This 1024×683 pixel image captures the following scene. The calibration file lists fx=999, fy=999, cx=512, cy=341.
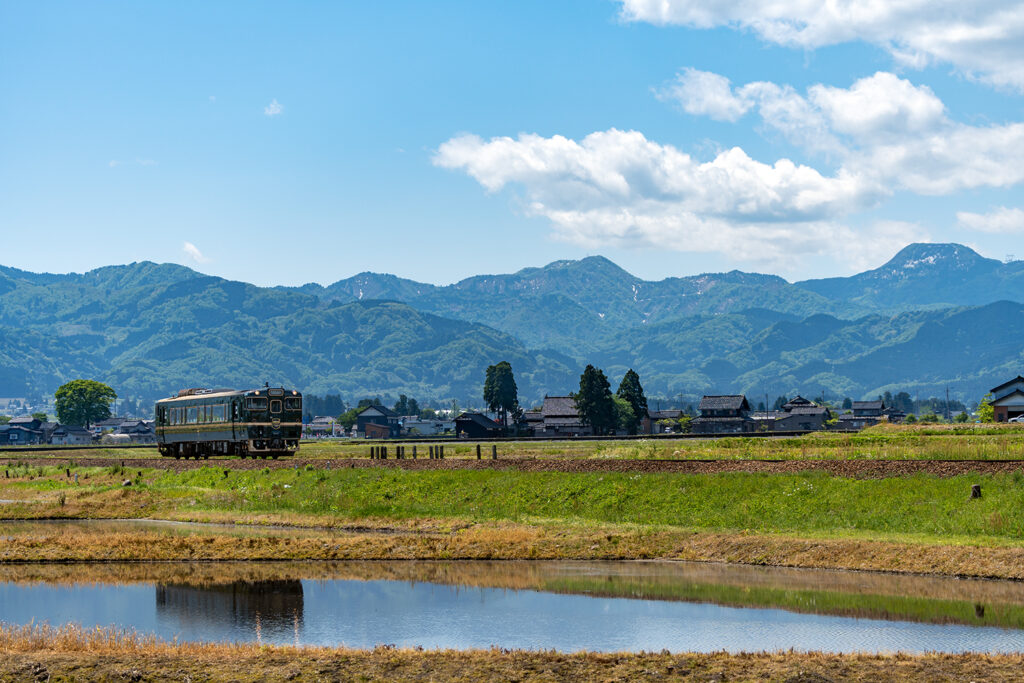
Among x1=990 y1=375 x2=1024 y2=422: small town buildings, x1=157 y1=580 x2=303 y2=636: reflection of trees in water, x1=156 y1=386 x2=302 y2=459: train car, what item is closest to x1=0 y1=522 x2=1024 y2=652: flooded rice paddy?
x1=157 y1=580 x2=303 y2=636: reflection of trees in water

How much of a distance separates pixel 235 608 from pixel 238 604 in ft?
2.29

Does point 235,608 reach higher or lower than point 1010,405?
lower

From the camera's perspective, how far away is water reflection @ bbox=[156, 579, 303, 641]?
2672cm

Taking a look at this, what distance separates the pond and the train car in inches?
1458

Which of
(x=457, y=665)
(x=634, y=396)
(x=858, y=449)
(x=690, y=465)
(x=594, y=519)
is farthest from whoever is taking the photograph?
(x=634, y=396)

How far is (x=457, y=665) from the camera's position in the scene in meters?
20.8

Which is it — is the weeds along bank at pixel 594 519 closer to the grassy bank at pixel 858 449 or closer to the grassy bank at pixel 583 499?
the grassy bank at pixel 583 499

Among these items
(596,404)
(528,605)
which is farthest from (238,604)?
(596,404)

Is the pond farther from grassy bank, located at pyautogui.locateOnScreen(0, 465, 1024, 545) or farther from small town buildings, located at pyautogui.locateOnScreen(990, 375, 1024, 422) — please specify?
small town buildings, located at pyautogui.locateOnScreen(990, 375, 1024, 422)

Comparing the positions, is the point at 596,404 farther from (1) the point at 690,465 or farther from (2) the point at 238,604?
(2) the point at 238,604

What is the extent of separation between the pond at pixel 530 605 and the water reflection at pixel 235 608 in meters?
0.06

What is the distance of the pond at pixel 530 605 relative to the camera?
24.9 m

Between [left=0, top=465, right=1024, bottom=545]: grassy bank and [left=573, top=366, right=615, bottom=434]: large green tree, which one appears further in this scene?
[left=573, top=366, right=615, bottom=434]: large green tree

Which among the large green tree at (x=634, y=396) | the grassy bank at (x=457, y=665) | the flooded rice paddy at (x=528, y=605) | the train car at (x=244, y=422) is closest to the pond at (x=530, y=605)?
the flooded rice paddy at (x=528, y=605)
